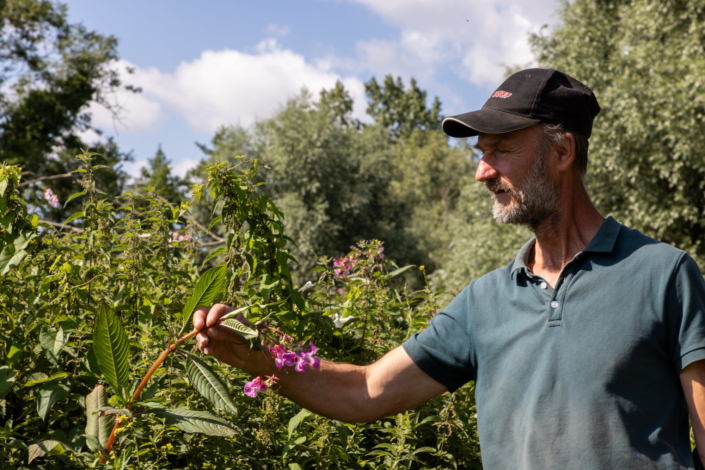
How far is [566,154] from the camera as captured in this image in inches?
66.3

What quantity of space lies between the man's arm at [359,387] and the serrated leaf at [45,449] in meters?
0.48

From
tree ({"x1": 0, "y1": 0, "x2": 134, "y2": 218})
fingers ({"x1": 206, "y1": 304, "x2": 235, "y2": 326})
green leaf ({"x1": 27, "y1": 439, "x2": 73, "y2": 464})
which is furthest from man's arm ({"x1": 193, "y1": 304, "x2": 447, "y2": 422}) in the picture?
tree ({"x1": 0, "y1": 0, "x2": 134, "y2": 218})

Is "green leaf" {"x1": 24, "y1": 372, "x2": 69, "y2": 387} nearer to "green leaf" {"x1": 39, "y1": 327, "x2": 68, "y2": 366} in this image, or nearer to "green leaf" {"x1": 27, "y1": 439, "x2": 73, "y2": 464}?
"green leaf" {"x1": 39, "y1": 327, "x2": 68, "y2": 366}

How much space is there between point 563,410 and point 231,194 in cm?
108

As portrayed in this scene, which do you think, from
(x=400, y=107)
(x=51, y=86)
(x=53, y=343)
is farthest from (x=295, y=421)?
(x=400, y=107)

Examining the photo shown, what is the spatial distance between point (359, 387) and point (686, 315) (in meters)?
0.84

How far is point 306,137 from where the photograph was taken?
22.6m

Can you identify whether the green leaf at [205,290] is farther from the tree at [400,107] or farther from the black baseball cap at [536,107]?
the tree at [400,107]

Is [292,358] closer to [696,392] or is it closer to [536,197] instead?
[536,197]

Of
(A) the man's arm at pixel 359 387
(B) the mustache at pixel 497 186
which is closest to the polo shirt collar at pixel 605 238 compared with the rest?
(B) the mustache at pixel 497 186

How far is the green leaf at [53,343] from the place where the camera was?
1.62 meters

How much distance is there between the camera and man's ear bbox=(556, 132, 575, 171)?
168cm

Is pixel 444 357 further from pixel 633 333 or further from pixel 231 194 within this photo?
pixel 231 194

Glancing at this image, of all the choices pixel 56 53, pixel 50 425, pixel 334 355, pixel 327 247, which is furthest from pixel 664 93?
pixel 56 53
